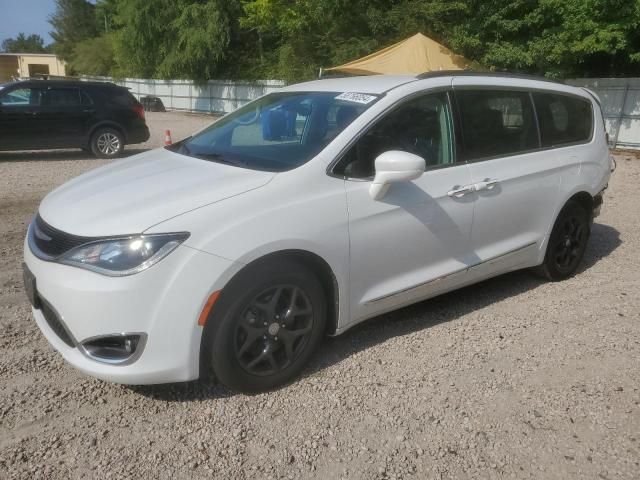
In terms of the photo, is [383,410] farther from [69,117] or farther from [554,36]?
[554,36]

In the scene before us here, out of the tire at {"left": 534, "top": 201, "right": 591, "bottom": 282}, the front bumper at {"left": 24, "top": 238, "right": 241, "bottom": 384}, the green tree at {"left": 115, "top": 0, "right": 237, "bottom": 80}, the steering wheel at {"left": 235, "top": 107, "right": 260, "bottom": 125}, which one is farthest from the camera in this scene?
the green tree at {"left": 115, "top": 0, "right": 237, "bottom": 80}

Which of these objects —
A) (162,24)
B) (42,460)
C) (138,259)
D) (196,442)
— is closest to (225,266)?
(138,259)

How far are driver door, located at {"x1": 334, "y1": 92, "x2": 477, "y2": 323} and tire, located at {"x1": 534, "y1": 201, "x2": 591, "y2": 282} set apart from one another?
120 cm

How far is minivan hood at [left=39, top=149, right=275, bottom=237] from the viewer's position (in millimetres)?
2611

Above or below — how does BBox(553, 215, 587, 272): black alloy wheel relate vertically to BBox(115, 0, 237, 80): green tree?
below

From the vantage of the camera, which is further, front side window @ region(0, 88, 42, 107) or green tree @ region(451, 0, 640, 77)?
green tree @ region(451, 0, 640, 77)

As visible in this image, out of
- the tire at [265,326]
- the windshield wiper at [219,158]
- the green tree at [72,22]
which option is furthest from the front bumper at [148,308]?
the green tree at [72,22]

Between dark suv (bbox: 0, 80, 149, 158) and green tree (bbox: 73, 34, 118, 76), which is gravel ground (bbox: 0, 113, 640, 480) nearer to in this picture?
dark suv (bbox: 0, 80, 149, 158)

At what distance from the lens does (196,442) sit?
2596 millimetres

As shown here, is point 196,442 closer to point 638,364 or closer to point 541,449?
point 541,449

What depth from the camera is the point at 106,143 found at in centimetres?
1195

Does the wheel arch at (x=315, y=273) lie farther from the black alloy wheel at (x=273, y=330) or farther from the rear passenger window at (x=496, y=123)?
the rear passenger window at (x=496, y=123)

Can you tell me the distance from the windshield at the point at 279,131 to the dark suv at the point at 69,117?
869 centimetres

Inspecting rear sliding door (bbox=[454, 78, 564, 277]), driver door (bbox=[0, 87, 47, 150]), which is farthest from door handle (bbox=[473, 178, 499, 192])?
driver door (bbox=[0, 87, 47, 150])
